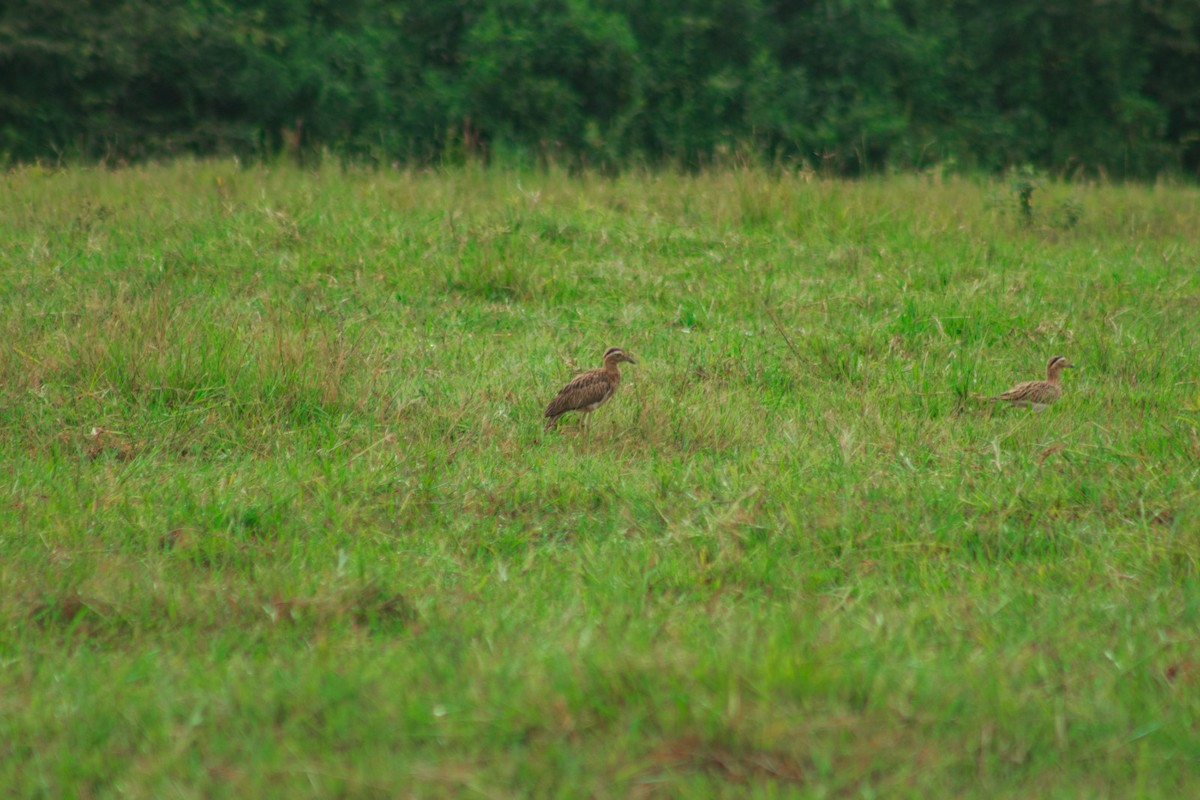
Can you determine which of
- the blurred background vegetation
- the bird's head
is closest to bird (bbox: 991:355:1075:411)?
the bird's head

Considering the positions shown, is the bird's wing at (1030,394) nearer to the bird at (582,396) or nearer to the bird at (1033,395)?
the bird at (1033,395)

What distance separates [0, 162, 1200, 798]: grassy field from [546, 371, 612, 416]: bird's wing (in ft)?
0.36

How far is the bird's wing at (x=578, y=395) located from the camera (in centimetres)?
726

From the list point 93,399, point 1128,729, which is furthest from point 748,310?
point 1128,729

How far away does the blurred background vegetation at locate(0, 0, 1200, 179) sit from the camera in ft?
68.3

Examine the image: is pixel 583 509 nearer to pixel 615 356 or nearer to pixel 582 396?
pixel 582 396

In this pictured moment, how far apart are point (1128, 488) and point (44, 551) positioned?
487cm

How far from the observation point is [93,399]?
7.11m

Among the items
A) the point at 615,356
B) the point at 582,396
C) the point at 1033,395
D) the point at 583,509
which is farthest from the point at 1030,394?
the point at 583,509

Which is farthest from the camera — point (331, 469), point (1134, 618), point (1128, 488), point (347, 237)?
point (347, 237)

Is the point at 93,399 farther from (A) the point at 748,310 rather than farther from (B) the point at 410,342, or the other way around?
(A) the point at 748,310

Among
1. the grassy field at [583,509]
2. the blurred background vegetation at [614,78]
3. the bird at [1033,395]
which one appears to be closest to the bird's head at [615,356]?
the grassy field at [583,509]

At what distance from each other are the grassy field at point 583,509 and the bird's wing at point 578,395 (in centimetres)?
11

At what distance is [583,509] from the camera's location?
596 centimetres
